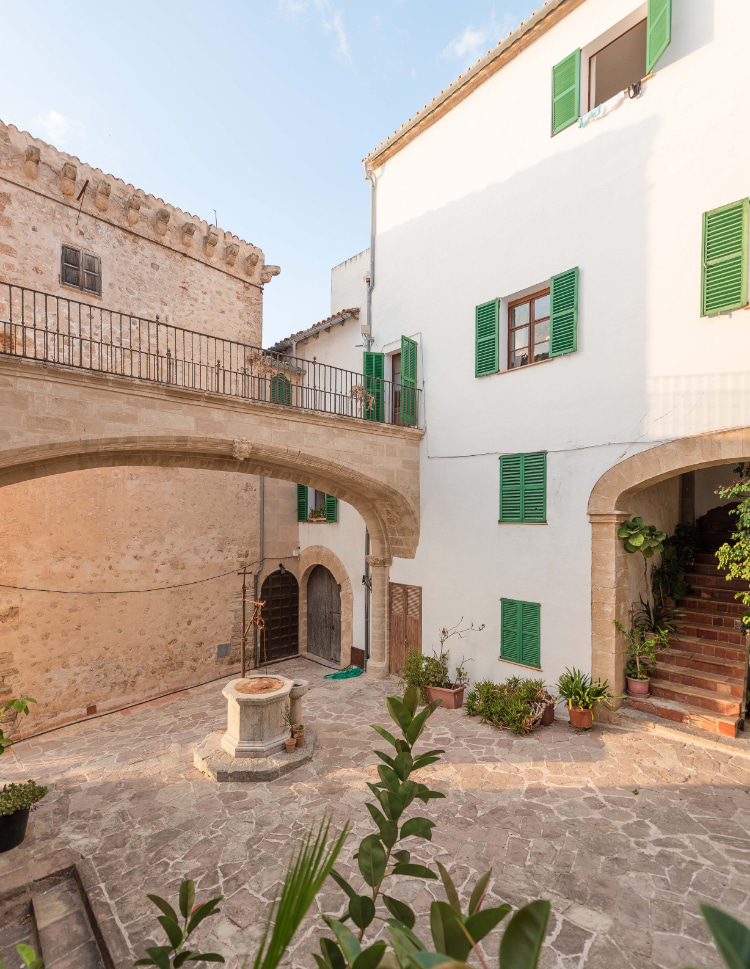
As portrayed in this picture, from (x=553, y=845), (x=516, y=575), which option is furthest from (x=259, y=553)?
(x=553, y=845)

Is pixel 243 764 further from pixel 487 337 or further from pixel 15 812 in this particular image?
pixel 487 337

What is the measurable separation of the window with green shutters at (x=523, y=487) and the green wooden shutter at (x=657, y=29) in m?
5.45

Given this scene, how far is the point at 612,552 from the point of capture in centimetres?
747

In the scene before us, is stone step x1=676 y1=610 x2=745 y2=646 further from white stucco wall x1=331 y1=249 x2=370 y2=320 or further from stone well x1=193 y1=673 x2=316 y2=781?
white stucco wall x1=331 y1=249 x2=370 y2=320

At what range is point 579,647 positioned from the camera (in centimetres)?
784

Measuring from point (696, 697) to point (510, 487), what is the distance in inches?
154

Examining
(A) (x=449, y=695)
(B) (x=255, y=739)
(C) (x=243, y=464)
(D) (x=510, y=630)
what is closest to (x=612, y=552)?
(D) (x=510, y=630)

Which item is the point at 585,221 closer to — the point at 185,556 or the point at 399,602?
the point at 399,602

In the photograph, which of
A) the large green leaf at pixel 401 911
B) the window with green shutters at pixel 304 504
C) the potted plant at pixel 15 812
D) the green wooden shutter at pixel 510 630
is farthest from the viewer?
the window with green shutters at pixel 304 504

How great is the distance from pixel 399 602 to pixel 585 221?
7458 millimetres

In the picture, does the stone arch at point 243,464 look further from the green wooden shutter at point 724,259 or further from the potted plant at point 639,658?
the green wooden shutter at point 724,259

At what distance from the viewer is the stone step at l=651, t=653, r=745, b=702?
286 inches

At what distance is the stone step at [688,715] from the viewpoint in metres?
6.91

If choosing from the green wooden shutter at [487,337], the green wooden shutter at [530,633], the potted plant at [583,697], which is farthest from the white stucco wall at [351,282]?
the potted plant at [583,697]
